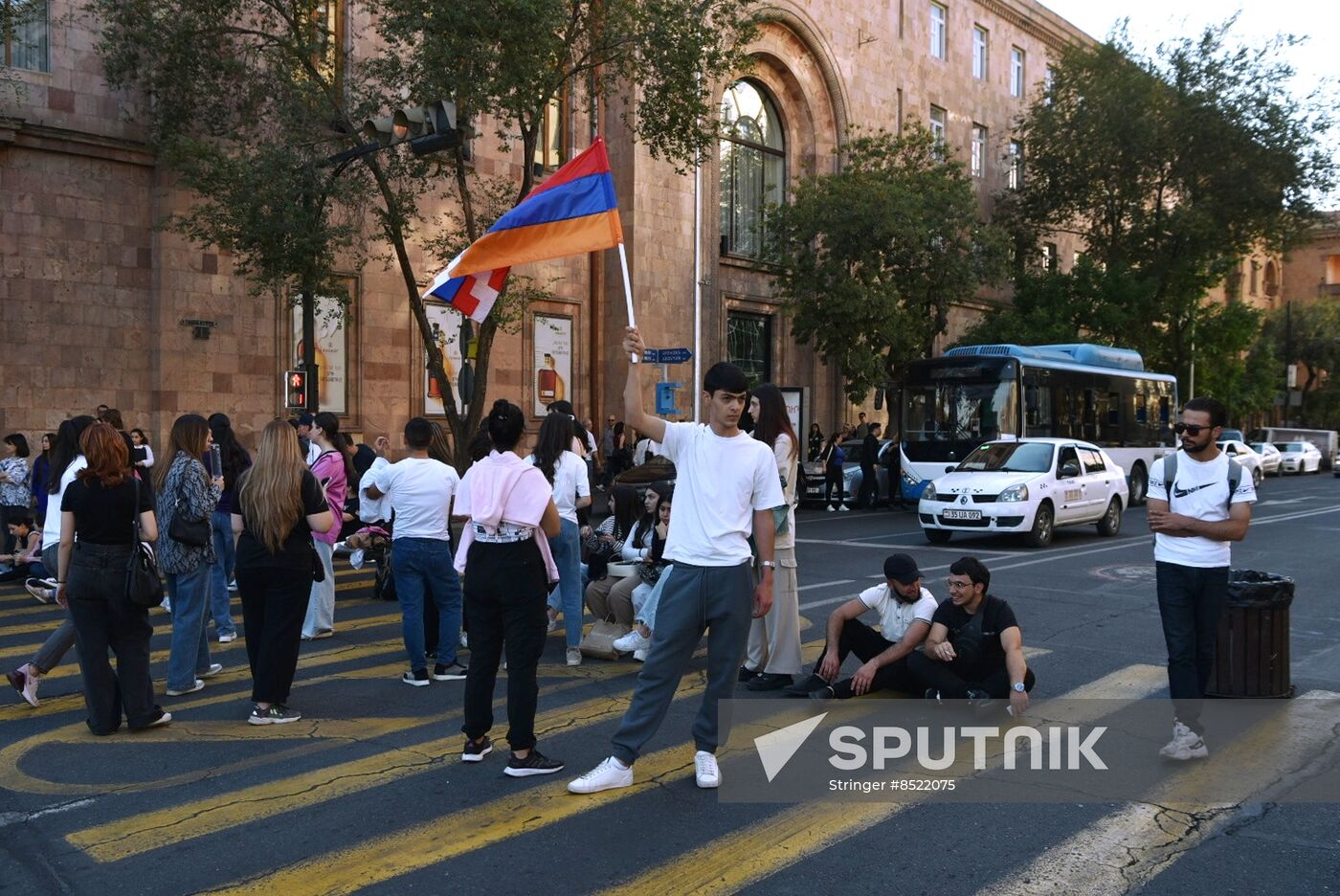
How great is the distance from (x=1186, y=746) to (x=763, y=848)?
8.65 feet

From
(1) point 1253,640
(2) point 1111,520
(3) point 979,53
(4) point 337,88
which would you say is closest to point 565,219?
(1) point 1253,640

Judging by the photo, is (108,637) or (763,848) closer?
(763,848)

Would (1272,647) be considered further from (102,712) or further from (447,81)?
(447,81)

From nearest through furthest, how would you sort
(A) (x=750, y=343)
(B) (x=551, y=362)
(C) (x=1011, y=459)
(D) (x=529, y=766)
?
(D) (x=529, y=766) → (C) (x=1011, y=459) → (B) (x=551, y=362) → (A) (x=750, y=343)

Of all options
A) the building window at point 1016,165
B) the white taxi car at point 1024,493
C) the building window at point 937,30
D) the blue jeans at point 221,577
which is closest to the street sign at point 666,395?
the white taxi car at point 1024,493

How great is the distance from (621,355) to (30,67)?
14.2m

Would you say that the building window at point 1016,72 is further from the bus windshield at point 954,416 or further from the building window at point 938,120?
the bus windshield at point 954,416

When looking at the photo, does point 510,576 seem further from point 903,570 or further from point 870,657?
point 870,657

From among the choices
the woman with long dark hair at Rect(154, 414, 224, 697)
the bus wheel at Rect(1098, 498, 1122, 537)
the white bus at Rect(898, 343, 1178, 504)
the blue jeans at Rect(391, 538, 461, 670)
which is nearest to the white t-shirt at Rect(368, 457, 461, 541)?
the blue jeans at Rect(391, 538, 461, 670)

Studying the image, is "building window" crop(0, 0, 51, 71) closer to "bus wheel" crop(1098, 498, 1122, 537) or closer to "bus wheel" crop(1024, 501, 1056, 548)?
"bus wheel" crop(1024, 501, 1056, 548)

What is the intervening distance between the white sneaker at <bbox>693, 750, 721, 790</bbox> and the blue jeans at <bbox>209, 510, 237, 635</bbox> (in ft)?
17.0

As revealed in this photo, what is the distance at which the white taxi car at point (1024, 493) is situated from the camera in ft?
53.7

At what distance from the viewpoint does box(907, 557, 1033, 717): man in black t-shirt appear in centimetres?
683

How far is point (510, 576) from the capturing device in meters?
5.57
